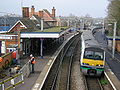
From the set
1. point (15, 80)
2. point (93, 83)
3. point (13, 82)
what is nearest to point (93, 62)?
point (93, 83)

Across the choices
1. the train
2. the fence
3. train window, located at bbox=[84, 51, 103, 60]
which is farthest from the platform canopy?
the fence

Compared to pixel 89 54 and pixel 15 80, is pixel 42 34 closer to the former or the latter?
pixel 89 54

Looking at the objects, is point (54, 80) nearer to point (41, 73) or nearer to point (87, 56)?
point (41, 73)

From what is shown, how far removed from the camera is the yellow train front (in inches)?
512

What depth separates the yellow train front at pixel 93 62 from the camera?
13.0 meters

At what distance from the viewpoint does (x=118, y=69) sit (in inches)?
622

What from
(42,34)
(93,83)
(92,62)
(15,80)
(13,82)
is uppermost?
(42,34)

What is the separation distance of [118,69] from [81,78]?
400cm

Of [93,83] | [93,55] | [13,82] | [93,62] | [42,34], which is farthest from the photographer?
[42,34]

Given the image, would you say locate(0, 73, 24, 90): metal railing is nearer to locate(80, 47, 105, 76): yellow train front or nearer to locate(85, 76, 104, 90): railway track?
locate(85, 76, 104, 90): railway track

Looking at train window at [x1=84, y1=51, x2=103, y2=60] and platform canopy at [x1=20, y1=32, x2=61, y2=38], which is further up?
platform canopy at [x1=20, y1=32, x2=61, y2=38]

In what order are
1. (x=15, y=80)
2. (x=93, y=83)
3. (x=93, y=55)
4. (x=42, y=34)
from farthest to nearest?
(x=42, y=34), (x=93, y=55), (x=93, y=83), (x=15, y=80)

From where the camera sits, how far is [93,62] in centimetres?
1302

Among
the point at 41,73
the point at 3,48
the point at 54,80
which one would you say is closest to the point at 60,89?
the point at 54,80
